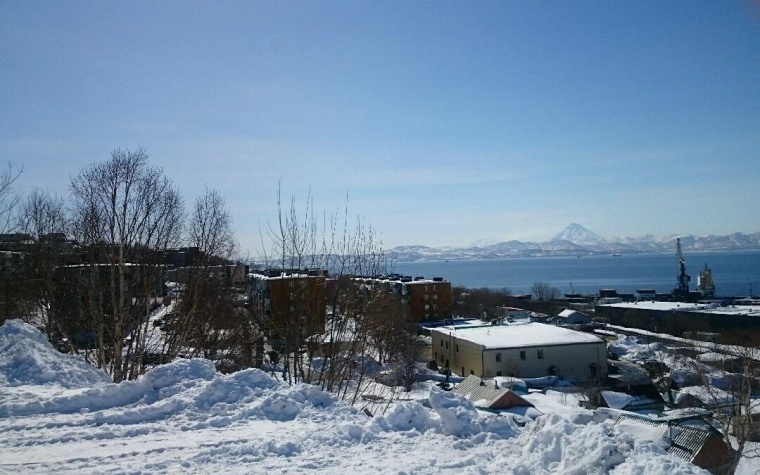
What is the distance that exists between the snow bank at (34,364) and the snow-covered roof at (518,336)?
22054 mm

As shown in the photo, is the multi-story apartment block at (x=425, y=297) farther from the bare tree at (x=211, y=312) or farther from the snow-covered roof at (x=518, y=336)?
the bare tree at (x=211, y=312)

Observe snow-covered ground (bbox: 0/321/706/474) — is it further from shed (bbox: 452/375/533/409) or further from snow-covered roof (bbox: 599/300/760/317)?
snow-covered roof (bbox: 599/300/760/317)

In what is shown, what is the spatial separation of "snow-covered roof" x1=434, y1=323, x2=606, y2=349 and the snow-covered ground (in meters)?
22.3

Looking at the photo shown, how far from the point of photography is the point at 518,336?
98.1ft

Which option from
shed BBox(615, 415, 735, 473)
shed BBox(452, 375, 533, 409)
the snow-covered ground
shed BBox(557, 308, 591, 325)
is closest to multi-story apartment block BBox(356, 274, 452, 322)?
shed BBox(557, 308, 591, 325)

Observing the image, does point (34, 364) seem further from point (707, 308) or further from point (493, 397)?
point (707, 308)

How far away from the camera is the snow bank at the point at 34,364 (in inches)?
275

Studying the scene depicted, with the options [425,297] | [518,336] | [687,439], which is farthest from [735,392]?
[425,297]

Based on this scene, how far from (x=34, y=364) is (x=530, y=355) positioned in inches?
955

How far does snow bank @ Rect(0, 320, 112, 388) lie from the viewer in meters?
7.00

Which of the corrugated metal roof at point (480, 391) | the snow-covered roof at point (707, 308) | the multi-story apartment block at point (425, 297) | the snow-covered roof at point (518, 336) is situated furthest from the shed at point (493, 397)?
the snow-covered roof at point (707, 308)

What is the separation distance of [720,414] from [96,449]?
15257mm

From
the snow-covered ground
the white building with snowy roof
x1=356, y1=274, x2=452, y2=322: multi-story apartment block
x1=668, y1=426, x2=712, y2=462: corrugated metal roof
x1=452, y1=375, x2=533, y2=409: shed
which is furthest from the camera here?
x1=356, y1=274, x2=452, y2=322: multi-story apartment block

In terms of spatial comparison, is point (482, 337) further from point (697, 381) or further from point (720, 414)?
point (720, 414)
